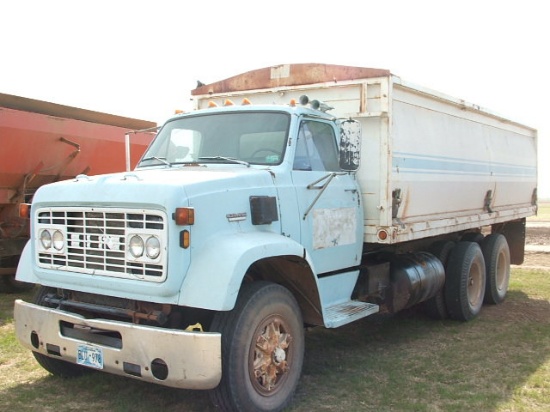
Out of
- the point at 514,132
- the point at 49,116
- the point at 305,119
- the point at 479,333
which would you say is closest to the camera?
the point at 305,119

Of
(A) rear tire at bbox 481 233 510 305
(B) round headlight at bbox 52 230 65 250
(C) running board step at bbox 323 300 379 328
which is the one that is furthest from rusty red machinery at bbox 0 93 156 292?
(A) rear tire at bbox 481 233 510 305

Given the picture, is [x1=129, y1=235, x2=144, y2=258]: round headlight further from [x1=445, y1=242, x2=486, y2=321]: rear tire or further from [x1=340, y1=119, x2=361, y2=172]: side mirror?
[x1=445, y1=242, x2=486, y2=321]: rear tire

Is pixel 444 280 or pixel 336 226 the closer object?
pixel 336 226

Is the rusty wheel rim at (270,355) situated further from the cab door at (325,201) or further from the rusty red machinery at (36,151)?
the rusty red machinery at (36,151)

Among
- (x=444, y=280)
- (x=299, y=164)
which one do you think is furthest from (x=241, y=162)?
(x=444, y=280)

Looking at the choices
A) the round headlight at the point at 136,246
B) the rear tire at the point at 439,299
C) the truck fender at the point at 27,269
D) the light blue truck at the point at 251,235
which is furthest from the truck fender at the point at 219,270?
the rear tire at the point at 439,299

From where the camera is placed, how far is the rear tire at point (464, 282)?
7.77 m

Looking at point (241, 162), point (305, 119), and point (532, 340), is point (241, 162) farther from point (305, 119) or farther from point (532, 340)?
point (532, 340)

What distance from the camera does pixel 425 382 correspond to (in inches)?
210

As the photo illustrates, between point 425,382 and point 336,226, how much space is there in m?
1.63

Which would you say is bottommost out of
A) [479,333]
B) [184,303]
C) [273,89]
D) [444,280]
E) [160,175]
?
[479,333]

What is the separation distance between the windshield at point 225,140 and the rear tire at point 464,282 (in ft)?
12.6

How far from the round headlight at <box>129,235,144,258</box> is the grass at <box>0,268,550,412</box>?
1344mm

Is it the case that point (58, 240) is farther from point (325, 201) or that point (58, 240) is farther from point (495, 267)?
point (495, 267)
